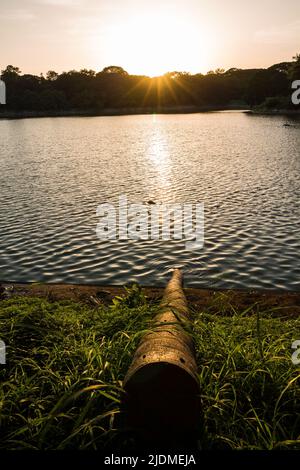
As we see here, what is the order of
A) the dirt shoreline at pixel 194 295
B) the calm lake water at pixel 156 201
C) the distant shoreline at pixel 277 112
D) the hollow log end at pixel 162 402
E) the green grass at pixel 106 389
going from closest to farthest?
the hollow log end at pixel 162 402, the green grass at pixel 106 389, the dirt shoreline at pixel 194 295, the calm lake water at pixel 156 201, the distant shoreline at pixel 277 112

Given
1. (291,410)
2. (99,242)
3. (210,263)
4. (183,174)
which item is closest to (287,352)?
(291,410)

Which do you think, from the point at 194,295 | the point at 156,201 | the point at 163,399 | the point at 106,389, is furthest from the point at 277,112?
the point at 163,399

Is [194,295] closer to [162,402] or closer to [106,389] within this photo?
[106,389]

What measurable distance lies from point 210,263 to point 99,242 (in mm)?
5342

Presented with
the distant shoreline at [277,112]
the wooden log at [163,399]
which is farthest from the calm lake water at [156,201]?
the distant shoreline at [277,112]

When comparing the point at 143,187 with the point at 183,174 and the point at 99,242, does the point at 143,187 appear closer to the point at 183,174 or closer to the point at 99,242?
the point at 183,174

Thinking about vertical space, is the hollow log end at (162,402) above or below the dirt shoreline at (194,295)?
above

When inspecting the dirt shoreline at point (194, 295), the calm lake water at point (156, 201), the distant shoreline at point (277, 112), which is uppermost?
the distant shoreline at point (277, 112)

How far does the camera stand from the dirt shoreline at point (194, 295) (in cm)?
1075

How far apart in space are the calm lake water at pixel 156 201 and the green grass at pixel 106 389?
666 cm

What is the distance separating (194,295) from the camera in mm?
11672

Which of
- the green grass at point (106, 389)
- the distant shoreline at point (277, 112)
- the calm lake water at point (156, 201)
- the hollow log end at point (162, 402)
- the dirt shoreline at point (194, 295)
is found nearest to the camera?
the hollow log end at point (162, 402)

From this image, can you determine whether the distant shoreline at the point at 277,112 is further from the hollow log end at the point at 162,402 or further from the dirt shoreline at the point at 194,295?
the hollow log end at the point at 162,402
